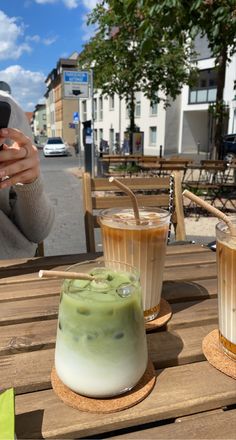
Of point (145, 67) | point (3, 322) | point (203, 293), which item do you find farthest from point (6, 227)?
point (145, 67)

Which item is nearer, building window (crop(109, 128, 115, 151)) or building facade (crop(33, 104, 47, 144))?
building window (crop(109, 128, 115, 151))

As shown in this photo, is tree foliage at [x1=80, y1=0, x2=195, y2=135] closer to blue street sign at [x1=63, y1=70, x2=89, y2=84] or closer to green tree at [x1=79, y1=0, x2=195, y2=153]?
green tree at [x1=79, y1=0, x2=195, y2=153]

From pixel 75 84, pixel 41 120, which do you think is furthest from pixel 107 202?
pixel 41 120

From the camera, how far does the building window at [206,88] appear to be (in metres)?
19.1

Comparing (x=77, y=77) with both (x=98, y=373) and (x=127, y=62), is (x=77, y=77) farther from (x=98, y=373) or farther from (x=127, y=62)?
(x=98, y=373)

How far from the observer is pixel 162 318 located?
0.86 metres

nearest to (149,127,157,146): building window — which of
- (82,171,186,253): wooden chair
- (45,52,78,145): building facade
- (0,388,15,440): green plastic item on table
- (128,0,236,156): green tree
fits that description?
(45,52,78,145): building facade

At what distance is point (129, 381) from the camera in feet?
1.95

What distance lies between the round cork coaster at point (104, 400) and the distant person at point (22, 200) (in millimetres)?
772

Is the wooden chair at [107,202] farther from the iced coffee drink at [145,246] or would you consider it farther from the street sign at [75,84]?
the street sign at [75,84]

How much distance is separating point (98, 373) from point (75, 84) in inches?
311

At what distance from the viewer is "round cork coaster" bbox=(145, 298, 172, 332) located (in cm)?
82

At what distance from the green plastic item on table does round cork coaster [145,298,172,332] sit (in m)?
0.35

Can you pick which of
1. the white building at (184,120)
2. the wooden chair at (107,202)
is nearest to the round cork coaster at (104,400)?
the wooden chair at (107,202)
